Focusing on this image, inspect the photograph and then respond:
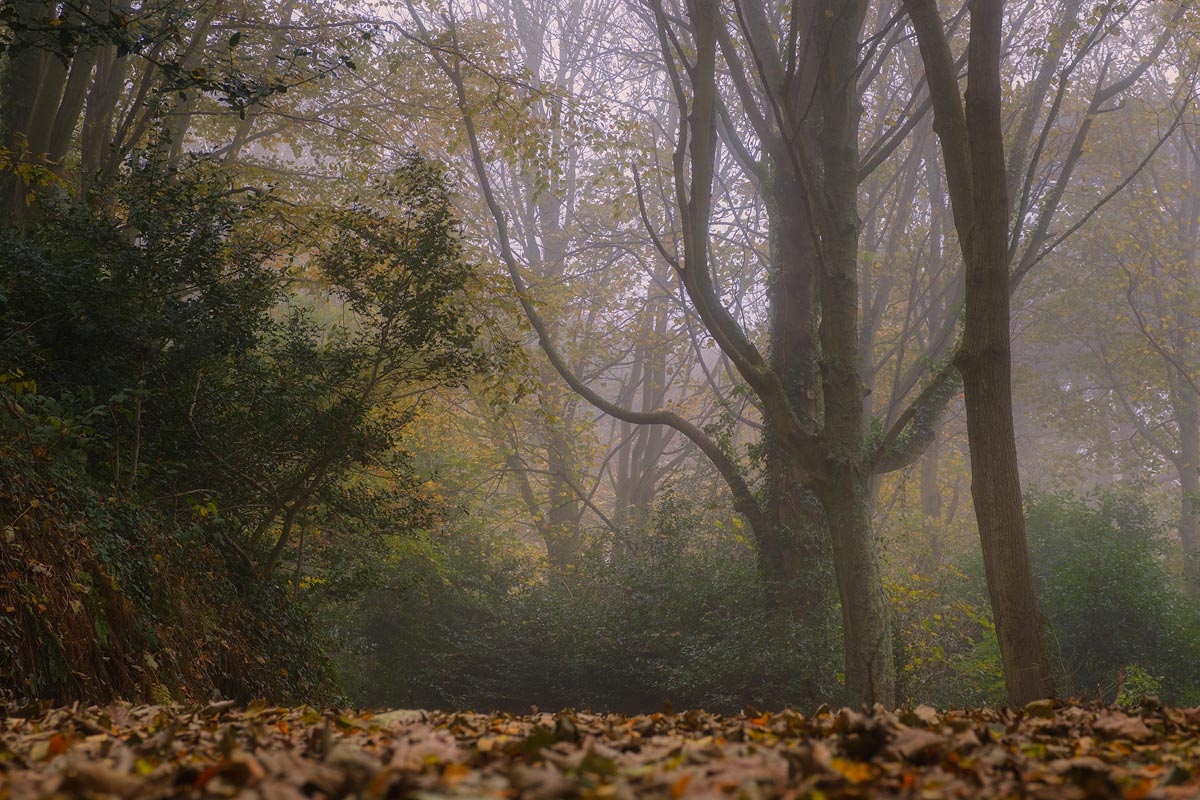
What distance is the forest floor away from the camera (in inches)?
59.4

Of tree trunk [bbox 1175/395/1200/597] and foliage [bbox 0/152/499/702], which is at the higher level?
tree trunk [bbox 1175/395/1200/597]

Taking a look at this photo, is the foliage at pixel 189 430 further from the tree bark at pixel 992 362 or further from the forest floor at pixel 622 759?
the tree bark at pixel 992 362

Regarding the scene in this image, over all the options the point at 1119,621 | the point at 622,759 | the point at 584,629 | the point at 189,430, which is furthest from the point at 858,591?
the point at 1119,621

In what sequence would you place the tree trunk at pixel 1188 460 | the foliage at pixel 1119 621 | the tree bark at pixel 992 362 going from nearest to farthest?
the tree bark at pixel 992 362, the foliage at pixel 1119 621, the tree trunk at pixel 1188 460

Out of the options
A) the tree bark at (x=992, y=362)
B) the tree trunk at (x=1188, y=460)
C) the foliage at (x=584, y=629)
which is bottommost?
the foliage at (x=584, y=629)

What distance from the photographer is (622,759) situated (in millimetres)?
1873

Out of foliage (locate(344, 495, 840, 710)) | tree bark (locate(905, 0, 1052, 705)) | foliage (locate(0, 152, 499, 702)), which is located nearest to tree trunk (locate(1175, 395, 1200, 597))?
foliage (locate(344, 495, 840, 710))

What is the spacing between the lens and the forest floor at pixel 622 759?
151cm

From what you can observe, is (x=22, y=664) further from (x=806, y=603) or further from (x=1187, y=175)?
(x=1187, y=175)

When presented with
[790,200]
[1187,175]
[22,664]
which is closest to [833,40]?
[790,200]

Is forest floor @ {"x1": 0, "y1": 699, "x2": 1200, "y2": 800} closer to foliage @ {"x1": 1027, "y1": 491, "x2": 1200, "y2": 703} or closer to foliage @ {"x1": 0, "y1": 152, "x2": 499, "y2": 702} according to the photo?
foliage @ {"x1": 0, "y1": 152, "x2": 499, "y2": 702}

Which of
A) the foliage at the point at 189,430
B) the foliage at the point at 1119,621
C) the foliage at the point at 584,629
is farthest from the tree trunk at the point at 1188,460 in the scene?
the foliage at the point at 189,430

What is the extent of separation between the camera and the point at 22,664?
160 inches

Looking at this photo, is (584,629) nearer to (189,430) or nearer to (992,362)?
(189,430)
